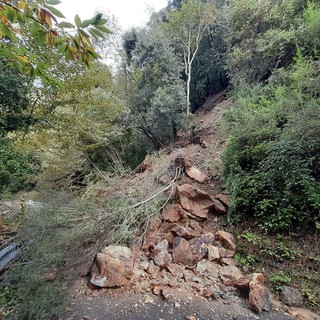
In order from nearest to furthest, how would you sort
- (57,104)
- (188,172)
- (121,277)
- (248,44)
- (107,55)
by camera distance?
(121,277) < (188,172) < (248,44) < (57,104) < (107,55)

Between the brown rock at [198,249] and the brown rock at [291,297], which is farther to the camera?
the brown rock at [198,249]

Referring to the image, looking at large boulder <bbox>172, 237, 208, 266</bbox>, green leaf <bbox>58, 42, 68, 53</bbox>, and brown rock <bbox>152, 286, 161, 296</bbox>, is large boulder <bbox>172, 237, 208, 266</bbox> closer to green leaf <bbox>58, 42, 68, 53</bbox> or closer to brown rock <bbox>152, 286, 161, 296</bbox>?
brown rock <bbox>152, 286, 161, 296</bbox>

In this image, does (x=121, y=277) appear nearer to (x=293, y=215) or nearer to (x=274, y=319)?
(x=274, y=319)

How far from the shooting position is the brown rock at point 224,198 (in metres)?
3.39

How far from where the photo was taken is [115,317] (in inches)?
85.1

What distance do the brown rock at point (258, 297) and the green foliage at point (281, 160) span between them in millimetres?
756

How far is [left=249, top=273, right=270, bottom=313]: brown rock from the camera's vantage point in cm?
207

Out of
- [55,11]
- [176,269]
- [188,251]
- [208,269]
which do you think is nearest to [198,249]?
[188,251]

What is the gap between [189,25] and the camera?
24.6ft

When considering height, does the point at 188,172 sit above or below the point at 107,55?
below

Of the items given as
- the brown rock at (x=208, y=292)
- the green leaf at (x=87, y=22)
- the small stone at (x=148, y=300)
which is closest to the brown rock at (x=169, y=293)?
the small stone at (x=148, y=300)

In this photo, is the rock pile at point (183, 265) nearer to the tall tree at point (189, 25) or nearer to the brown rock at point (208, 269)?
the brown rock at point (208, 269)

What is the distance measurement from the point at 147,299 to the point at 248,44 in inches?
250

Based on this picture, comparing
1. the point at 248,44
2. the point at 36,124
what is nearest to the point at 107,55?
the point at 36,124
